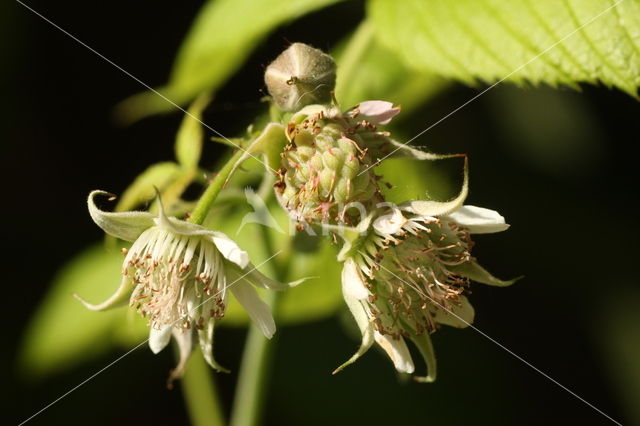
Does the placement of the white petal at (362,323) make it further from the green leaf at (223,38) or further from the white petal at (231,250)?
the green leaf at (223,38)

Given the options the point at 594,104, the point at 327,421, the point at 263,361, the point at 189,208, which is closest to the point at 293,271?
the point at 263,361

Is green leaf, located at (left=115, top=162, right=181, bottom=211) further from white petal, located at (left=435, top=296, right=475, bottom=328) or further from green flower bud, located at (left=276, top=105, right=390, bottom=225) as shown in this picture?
white petal, located at (left=435, top=296, right=475, bottom=328)

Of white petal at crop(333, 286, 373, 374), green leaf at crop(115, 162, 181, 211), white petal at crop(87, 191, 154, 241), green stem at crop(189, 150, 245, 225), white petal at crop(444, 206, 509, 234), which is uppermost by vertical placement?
green leaf at crop(115, 162, 181, 211)

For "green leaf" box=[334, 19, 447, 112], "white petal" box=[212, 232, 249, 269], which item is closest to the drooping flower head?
"white petal" box=[212, 232, 249, 269]

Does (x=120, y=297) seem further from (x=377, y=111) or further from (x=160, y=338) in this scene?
(x=377, y=111)

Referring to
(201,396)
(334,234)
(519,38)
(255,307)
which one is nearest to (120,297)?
(255,307)

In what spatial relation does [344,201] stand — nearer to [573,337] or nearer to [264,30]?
[264,30]
